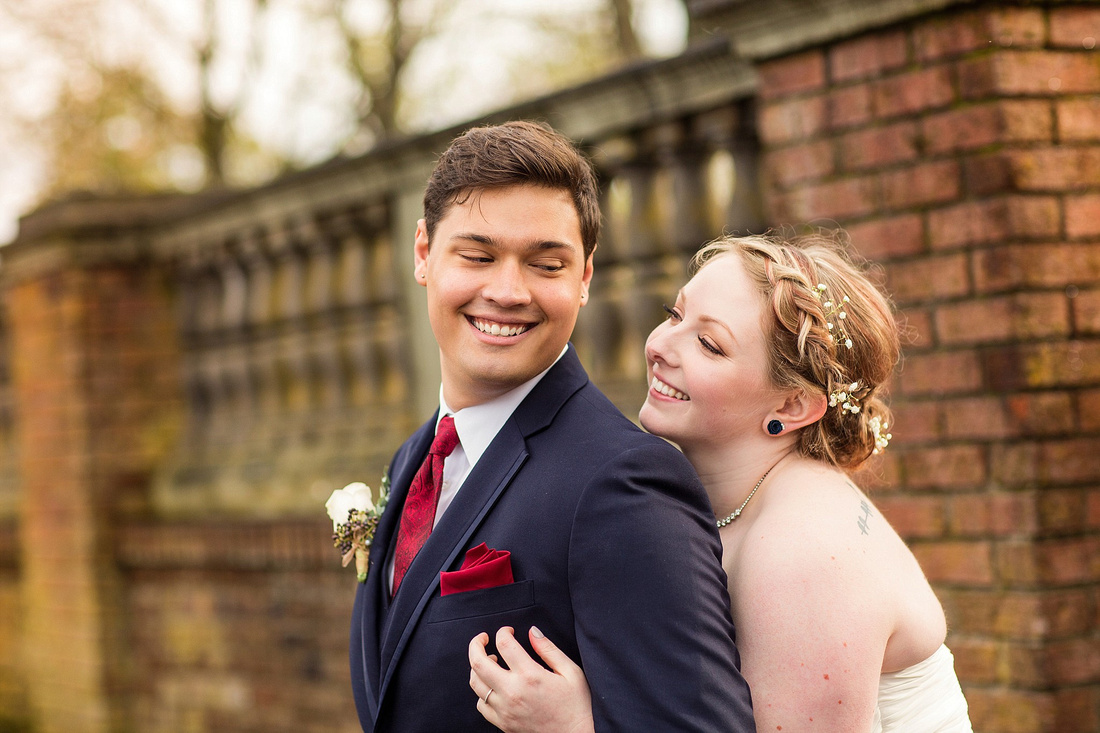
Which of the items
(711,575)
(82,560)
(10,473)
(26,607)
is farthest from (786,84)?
(10,473)

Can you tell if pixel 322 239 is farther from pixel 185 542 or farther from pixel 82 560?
pixel 82 560

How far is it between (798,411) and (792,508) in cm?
22

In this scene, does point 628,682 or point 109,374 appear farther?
point 109,374

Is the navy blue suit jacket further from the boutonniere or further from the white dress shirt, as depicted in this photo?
the boutonniere

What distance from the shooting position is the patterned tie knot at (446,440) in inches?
88.0

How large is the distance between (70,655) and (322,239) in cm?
271

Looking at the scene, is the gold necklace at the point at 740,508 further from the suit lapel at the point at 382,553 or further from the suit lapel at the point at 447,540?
the suit lapel at the point at 382,553

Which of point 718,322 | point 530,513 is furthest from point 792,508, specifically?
point 530,513

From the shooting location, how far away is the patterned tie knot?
2234 millimetres

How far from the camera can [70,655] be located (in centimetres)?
609

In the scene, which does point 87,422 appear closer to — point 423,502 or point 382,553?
point 382,553

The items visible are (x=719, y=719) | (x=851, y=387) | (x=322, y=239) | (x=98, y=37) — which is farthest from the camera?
(x=98, y=37)

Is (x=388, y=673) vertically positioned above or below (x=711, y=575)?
below

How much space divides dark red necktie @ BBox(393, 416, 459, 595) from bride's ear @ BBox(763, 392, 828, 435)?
62cm
